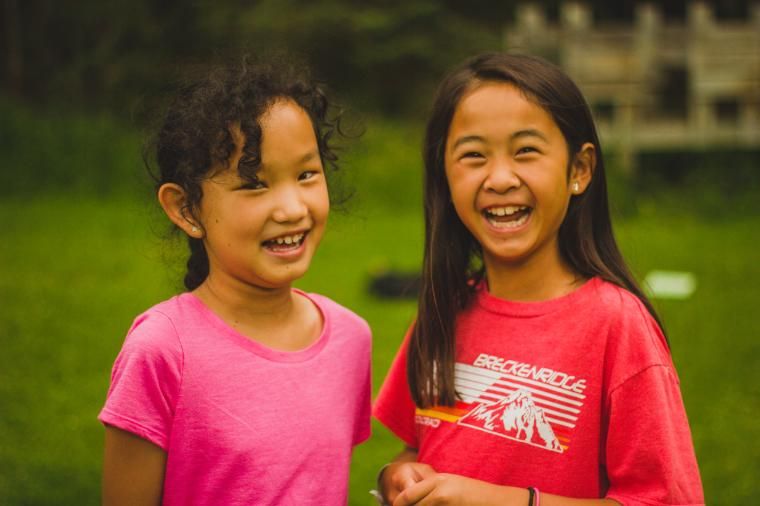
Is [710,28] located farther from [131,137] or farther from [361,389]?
[361,389]

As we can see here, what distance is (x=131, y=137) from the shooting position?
35.9ft

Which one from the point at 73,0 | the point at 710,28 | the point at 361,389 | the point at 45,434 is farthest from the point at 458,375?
the point at 73,0

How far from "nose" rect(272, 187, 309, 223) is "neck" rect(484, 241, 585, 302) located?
0.49m

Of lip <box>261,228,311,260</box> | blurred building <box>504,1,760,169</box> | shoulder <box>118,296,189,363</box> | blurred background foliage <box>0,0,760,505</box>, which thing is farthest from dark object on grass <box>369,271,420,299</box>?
blurred building <box>504,1,760,169</box>

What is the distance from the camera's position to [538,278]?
1.91 m

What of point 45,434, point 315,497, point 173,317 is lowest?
point 45,434

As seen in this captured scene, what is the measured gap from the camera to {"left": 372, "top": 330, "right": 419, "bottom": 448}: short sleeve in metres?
2.08

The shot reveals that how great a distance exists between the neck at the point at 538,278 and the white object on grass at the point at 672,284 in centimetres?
404

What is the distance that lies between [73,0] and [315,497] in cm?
1389

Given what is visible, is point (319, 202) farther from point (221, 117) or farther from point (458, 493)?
point (458, 493)

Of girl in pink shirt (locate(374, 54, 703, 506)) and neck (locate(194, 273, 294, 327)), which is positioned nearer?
girl in pink shirt (locate(374, 54, 703, 506))

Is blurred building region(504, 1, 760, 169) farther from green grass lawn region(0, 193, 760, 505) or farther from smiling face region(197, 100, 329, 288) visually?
smiling face region(197, 100, 329, 288)

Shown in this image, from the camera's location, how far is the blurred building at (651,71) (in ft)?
33.2

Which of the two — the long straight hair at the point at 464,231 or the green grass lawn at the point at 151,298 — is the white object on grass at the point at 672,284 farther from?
the long straight hair at the point at 464,231
